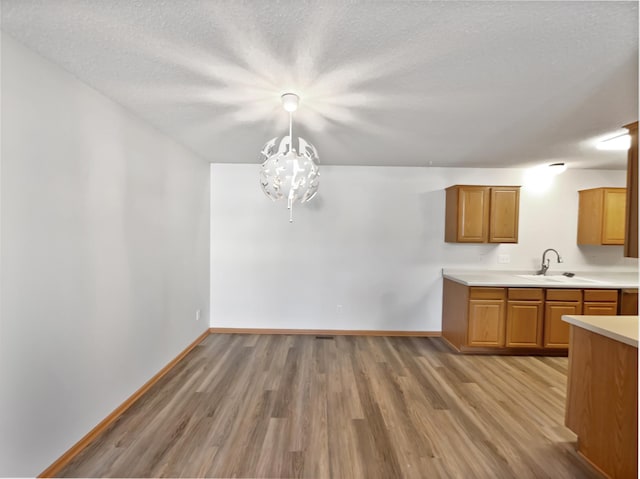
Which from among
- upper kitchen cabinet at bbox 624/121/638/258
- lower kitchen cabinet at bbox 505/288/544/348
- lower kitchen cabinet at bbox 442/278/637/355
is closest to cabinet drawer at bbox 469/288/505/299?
lower kitchen cabinet at bbox 442/278/637/355

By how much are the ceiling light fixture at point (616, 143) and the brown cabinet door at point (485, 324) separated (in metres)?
1.96

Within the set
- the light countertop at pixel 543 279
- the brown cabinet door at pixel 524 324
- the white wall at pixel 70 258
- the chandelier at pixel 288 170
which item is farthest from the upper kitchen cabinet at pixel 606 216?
the white wall at pixel 70 258

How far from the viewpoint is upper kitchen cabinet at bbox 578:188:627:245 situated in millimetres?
3572

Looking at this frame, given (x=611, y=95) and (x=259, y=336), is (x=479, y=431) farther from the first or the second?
(x=259, y=336)

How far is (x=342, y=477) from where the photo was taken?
5.36 feet

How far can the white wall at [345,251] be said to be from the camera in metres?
4.02

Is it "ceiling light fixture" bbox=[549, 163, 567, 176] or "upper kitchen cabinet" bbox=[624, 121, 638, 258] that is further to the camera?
"ceiling light fixture" bbox=[549, 163, 567, 176]

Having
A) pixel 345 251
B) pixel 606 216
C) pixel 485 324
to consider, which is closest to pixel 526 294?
pixel 485 324

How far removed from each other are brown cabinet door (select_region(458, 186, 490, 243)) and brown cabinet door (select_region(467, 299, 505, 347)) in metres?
0.84

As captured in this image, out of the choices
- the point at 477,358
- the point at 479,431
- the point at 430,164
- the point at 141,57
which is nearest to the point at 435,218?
the point at 430,164

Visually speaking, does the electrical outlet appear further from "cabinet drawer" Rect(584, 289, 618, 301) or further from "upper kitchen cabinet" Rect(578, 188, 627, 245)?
"upper kitchen cabinet" Rect(578, 188, 627, 245)

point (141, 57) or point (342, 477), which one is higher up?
point (141, 57)

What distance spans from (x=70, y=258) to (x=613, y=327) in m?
3.40

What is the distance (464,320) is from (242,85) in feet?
11.4
